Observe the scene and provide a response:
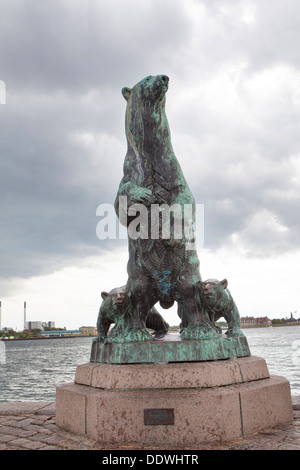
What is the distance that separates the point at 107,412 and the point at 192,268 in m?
1.91

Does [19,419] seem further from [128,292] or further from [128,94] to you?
[128,94]

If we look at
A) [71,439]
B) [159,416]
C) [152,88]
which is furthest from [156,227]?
[71,439]

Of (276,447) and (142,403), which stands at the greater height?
(142,403)

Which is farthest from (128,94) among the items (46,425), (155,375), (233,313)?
(46,425)

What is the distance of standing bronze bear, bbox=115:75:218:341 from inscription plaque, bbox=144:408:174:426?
0.96 meters

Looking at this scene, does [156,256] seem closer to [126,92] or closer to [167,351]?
[167,351]

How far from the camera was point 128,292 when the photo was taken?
5.25 meters

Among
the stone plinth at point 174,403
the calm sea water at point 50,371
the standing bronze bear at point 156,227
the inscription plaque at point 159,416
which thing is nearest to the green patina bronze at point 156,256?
the standing bronze bear at point 156,227

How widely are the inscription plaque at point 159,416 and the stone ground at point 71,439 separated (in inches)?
8.5

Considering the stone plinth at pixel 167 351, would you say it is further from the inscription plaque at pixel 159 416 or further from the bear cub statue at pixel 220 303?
the inscription plaque at pixel 159 416

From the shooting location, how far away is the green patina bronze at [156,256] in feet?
16.6

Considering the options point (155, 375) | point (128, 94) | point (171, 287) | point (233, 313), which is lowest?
point (155, 375)
